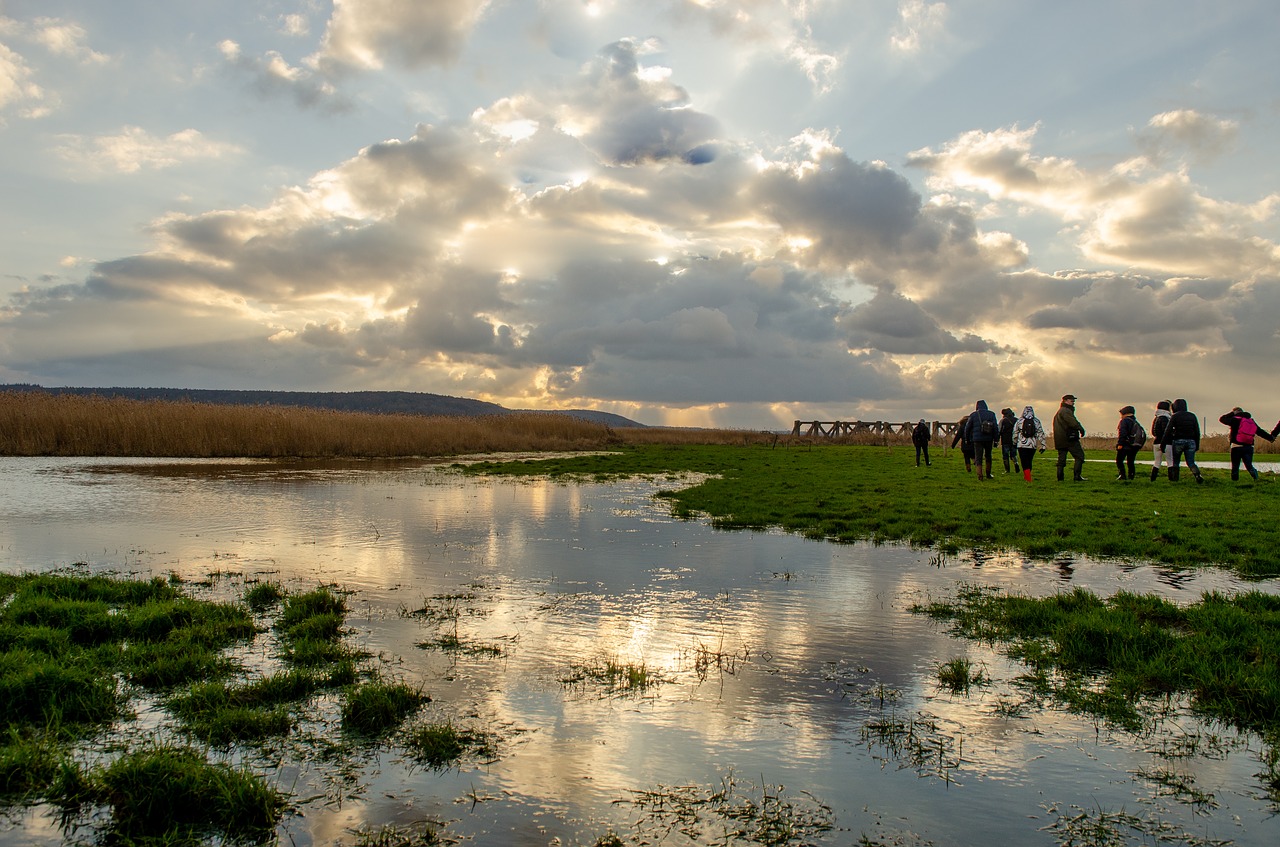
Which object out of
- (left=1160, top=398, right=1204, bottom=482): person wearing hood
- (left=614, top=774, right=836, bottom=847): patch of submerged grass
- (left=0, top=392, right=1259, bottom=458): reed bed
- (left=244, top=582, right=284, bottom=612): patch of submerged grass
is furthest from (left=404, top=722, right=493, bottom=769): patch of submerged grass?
(left=0, top=392, right=1259, bottom=458): reed bed

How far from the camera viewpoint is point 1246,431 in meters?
20.3

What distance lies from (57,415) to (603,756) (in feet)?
126

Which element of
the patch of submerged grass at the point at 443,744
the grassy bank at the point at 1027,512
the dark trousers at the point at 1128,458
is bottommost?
the patch of submerged grass at the point at 443,744

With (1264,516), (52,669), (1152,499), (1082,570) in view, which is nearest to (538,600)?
(52,669)

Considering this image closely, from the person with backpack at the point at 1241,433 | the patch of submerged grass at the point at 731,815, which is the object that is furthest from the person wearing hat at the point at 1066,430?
the patch of submerged grass at the point at 731,815

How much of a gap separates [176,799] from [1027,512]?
14.8m

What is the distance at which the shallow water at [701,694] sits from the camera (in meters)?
3.89

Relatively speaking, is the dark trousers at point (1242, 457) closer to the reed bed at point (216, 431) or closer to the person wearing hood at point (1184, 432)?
the person wearing hood at point (1184, 432)

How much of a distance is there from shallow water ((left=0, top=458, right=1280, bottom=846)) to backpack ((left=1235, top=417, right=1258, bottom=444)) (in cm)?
1323

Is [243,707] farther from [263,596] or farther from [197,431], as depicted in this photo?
[197,431]

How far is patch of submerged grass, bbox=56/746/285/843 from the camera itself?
3.71 metres

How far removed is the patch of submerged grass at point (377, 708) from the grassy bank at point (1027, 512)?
8958mm

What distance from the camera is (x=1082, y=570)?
10.2 meters

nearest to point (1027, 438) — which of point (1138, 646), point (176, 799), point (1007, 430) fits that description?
point (1007, 430)
